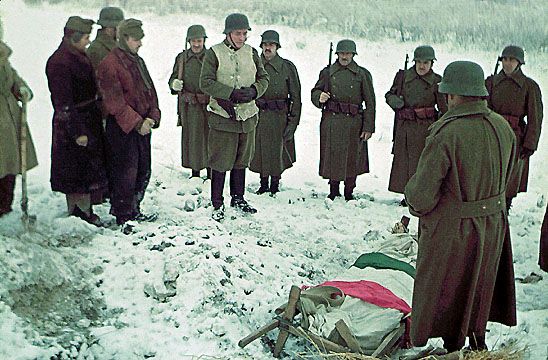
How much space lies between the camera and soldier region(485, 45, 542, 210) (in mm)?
4039

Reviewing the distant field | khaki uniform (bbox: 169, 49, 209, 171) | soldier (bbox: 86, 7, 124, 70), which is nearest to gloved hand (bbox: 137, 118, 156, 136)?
soldier (bbox: 86, 7, 124, 70)

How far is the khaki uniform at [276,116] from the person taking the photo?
541cm

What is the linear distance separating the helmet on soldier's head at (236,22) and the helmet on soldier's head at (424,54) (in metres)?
1.18

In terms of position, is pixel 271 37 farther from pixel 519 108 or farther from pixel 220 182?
pixel 519 108

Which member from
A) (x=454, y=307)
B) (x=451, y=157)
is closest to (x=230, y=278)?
(x=454, y=307)

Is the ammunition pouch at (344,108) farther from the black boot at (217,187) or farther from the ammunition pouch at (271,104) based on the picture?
the black boot at (217,187)

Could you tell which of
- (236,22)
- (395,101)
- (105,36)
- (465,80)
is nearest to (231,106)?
(236,22)

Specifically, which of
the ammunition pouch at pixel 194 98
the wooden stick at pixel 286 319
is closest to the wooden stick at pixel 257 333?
the wooden stick at pixel 286 319

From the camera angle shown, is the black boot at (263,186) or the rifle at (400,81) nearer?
the rifle at (400,81)

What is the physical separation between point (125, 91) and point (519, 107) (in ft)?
8.52

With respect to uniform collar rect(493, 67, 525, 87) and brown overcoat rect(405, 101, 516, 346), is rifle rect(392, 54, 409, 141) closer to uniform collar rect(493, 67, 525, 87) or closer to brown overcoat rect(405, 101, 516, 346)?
uniform collar rect(493, 67, 525, 87)

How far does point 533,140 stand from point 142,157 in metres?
2.63

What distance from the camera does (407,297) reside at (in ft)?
10.9

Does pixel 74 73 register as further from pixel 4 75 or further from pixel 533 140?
pixel 533 140
